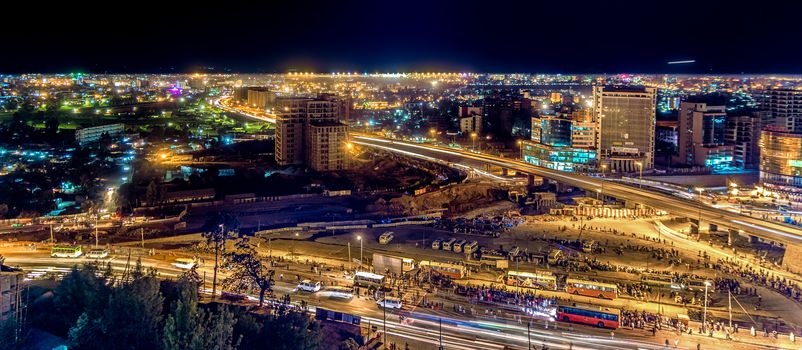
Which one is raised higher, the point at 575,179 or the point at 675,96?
the point at 675,96

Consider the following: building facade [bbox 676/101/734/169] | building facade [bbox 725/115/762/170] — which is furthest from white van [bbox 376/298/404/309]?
building facade [bbox 725/115/762/170]

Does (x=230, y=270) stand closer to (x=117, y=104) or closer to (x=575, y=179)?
(x=575, y=179)

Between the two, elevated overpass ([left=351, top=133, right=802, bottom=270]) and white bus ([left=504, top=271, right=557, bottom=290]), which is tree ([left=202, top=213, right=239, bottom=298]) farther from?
elevated overpass ([left=351, top=133, right=802, bottom=270])

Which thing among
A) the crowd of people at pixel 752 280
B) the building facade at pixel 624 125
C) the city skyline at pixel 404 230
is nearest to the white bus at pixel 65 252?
the city skyline at pixel 404 230

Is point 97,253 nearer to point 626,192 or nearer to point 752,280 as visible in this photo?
point 752,280

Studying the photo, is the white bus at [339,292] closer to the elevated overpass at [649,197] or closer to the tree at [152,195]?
the elevated overpass at [649,197]

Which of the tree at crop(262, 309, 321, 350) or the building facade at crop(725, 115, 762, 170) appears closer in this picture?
the tree at crop(262, 309, 321, 350)

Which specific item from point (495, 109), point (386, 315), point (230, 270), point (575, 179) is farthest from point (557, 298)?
point (495, 109)

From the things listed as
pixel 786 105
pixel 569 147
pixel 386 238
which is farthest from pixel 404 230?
pixel 786 105

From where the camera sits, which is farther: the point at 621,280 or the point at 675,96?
the point at 675,96
